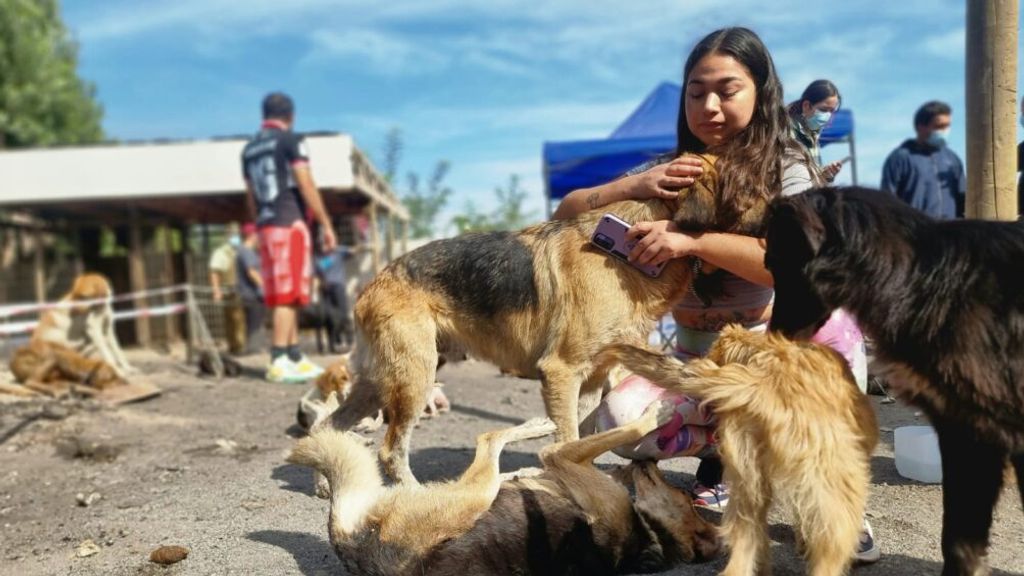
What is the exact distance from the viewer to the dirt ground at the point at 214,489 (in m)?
2.88

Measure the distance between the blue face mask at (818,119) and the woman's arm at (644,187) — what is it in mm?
1622

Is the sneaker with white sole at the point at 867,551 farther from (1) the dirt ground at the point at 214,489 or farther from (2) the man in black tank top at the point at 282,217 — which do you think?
(2) the man in black tank top at the point at 282,217

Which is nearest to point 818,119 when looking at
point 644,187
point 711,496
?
point 644,187

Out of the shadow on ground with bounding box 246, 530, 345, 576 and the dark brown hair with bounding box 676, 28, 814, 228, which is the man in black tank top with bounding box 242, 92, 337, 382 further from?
the dark brown hair with bounding box 676, 28, 814, 228

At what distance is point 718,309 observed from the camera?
323 cm

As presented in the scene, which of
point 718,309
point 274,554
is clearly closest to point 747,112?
point 718,309

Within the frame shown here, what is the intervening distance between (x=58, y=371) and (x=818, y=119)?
8079mm

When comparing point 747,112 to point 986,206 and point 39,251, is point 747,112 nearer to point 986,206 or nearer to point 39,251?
point 986,206

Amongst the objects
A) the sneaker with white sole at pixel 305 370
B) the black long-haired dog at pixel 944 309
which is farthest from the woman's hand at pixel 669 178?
the sneaker with white sole at pixel 305 370

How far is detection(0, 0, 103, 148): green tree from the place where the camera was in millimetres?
22797

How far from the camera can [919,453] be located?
3438mm

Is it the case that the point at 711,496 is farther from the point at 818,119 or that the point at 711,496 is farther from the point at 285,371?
the point at 285,371

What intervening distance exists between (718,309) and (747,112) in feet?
2.84

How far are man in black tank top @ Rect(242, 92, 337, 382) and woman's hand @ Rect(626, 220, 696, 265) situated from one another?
16.7ft
